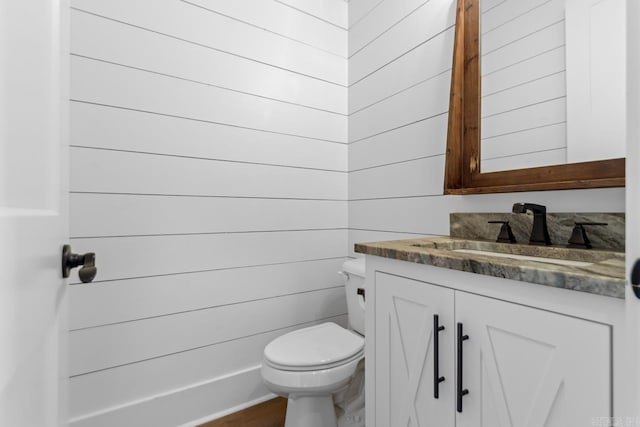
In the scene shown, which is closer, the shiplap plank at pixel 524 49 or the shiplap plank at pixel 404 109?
the shiplap plank at pixel 524 49

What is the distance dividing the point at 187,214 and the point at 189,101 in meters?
0.55

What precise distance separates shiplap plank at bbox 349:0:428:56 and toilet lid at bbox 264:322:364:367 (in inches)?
65.4

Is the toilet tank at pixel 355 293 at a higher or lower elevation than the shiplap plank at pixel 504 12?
lower

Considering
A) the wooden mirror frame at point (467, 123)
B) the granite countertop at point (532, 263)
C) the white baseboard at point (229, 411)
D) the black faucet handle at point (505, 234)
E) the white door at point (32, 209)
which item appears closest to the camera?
the white door at point (32, 209)

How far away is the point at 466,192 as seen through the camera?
126 cm

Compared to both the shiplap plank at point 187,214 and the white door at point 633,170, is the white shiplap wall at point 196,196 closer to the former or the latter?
the shiplap plank at point 187,214

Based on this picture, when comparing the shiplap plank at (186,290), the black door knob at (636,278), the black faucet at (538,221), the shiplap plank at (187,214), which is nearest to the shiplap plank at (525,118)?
the black faucet at (538,221)

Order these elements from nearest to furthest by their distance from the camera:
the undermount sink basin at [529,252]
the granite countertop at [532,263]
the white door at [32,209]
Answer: the white door at [32,209], the granite countertop at [532,263], the undermount sink basin at [529,252]

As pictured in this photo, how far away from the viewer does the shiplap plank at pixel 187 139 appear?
127 centimetres

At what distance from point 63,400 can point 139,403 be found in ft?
2.70

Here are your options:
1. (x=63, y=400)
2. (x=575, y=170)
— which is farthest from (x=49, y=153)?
(x=575, y=170)

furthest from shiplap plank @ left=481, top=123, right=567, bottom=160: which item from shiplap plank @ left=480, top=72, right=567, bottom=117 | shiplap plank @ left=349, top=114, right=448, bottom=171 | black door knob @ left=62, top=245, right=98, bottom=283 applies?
black door knob @ left=62, top=245, right=98, bottom=283

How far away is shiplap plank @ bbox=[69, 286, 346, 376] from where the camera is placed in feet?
4.16

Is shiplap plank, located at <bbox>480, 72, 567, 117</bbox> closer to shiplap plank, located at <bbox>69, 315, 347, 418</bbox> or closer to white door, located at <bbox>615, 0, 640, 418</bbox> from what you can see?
white door, located at <bbox>615, 0, 640, 418</bbox>
